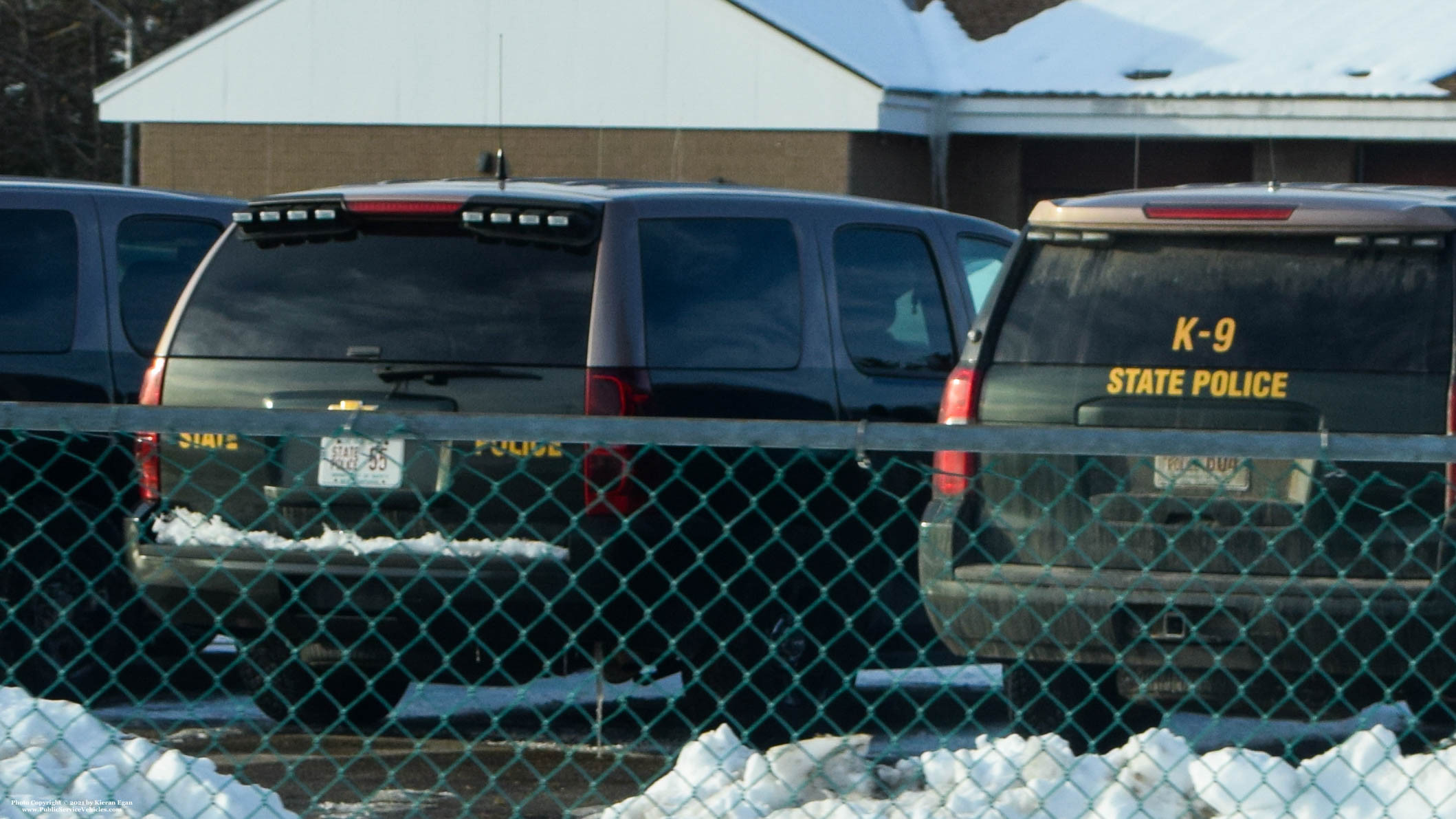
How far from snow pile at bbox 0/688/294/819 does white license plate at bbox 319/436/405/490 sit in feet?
3.33

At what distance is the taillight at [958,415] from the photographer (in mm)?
5672

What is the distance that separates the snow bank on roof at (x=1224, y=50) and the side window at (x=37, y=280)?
14.4 meters

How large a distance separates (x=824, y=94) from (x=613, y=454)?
15.5 metres

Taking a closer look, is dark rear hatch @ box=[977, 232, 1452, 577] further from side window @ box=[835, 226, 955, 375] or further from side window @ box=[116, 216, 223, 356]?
side window @ box=[116, 216, 223, 356]

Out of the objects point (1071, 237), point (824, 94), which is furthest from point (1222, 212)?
point (824, 94)

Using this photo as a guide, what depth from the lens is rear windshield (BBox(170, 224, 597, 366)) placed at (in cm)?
584

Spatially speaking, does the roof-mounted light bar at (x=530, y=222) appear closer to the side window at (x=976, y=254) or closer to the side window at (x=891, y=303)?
the side window at (x=891, y=303)

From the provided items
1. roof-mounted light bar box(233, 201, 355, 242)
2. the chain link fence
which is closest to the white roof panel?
the chain link fence

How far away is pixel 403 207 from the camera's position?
19.6ft

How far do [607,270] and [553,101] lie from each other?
16746mm

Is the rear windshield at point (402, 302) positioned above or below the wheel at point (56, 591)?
above

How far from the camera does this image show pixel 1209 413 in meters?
5.40

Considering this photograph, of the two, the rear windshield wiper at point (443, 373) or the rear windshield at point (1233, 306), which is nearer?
the rear windshield at point (1233, 306)

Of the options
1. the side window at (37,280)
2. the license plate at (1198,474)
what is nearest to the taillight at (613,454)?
the license plate at (1198,474)
